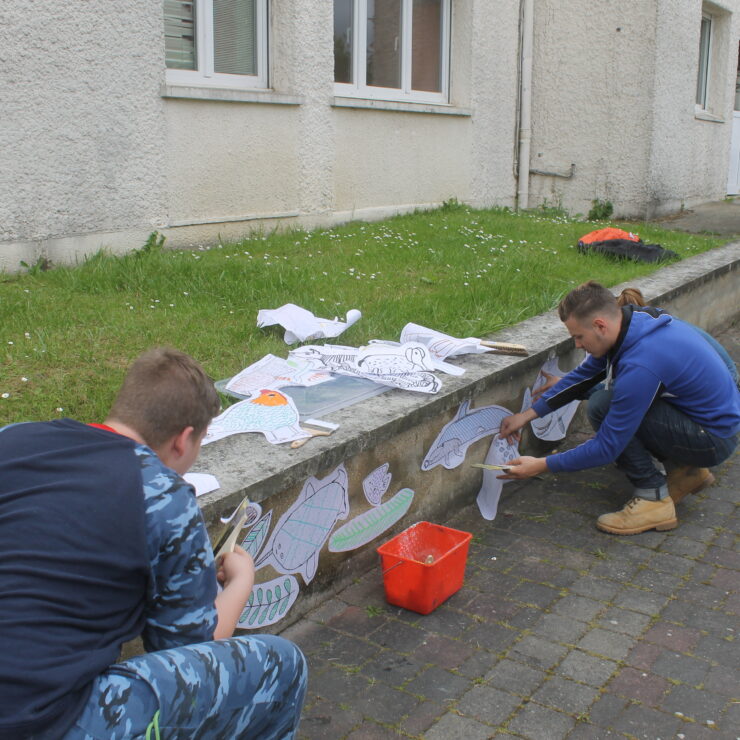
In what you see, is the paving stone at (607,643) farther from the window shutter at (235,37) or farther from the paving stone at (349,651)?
the window shutter at (235,37)

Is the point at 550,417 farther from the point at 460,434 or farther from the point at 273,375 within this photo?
the point at 273,375

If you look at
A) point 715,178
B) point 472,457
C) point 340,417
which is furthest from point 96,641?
point 715,178

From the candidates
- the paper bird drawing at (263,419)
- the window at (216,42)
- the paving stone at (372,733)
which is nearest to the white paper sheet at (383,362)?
the paper bird drawing at (263,419)

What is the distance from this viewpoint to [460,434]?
3.96 m

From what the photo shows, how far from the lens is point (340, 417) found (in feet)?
11.2

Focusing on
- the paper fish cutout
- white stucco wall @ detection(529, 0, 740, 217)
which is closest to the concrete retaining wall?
the paper fish cutout

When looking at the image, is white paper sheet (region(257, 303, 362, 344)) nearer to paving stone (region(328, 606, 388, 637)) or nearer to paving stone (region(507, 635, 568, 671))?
paving stone (region(328, 606, 388, 637))

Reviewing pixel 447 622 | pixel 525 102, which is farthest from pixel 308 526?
pixel 525 102

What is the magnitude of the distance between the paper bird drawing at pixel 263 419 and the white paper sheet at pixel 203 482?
295 mm

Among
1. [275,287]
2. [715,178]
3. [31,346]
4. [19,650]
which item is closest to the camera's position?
[19,650]

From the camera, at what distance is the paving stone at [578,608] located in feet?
10.4

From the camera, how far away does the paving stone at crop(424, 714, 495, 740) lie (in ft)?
8.25

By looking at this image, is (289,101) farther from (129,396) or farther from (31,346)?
(129,396)

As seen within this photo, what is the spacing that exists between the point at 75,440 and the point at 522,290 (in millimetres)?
4532
